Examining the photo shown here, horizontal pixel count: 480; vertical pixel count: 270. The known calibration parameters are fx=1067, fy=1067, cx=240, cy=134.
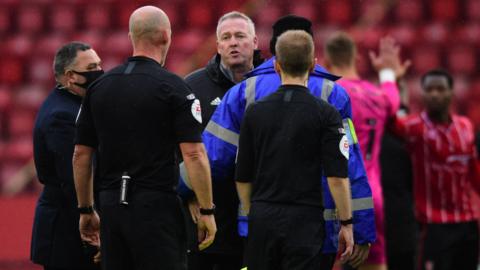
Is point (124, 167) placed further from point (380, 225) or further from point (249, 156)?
point (380, 225)

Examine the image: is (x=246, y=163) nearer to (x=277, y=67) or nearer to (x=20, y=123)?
(x=277, y=67)

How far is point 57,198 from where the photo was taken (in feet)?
19.1

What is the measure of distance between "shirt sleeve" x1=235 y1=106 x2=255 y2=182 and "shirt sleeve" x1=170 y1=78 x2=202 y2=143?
8.8 inches

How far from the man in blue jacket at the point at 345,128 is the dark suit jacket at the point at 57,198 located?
735 millimetres

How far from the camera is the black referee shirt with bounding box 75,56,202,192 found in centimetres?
496

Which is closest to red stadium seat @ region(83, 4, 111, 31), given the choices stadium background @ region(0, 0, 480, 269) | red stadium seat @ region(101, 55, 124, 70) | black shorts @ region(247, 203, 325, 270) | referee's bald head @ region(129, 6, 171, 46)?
stadium background @ region(0, 0, 480, 269)

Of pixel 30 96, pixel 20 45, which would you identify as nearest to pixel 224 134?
pixel 30 96

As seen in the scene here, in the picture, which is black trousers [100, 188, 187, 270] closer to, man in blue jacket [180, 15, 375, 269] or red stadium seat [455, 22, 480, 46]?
man in blue jacket [180, 15, 375, 269]

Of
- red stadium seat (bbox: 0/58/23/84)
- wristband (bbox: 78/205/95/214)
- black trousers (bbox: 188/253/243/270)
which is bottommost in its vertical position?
black trousers (bbox: 188/253/243/270)

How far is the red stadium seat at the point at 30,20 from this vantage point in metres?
14.6

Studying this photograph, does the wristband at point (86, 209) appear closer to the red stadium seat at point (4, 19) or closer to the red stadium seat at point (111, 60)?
the red stadium seat at point (111, 60)

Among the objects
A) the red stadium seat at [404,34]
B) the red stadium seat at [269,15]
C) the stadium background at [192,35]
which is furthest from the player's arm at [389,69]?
the red stadium seat at [269,15]

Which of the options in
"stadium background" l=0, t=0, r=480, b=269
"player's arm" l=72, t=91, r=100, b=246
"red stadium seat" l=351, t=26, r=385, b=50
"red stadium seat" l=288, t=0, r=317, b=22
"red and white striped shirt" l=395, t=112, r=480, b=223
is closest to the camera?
"player's arm" l=72, t=91, r=100, b=246

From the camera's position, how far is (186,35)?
46.7ft
